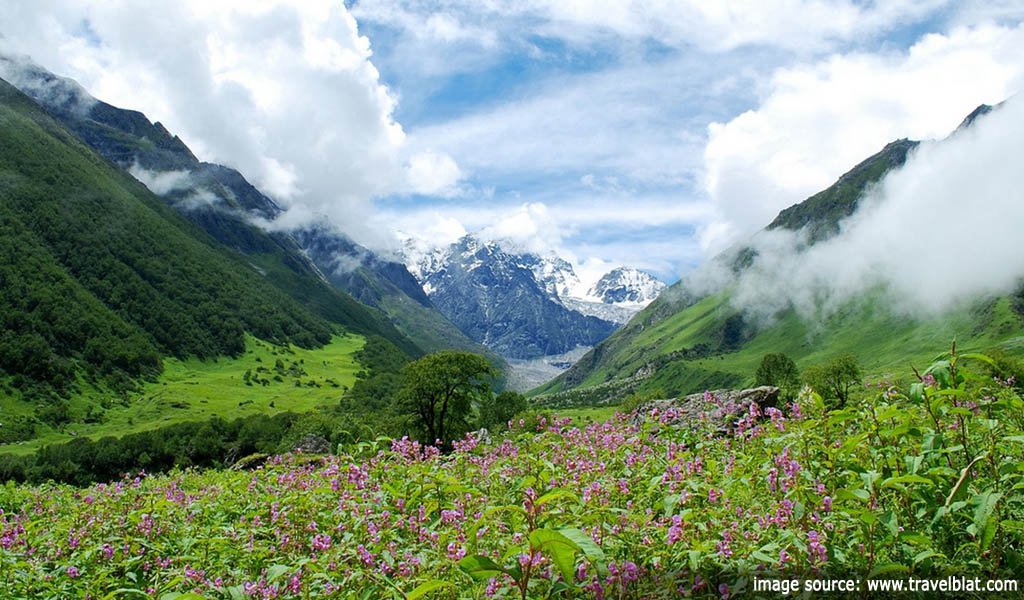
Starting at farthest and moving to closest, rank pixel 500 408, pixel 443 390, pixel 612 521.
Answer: pixel 500 408 < pixel 443 390 < pixel 612 521

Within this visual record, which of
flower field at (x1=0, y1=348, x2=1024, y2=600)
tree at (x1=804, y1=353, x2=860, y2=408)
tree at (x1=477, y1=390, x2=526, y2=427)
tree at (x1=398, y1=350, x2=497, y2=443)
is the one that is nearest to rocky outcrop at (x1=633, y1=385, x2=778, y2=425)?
flower field at (x1=0, y1=348, x2=1024, y2=600)

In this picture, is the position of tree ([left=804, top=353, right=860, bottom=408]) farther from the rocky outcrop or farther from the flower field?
the flower field

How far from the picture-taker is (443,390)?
70812mm

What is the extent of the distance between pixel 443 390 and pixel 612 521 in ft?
216

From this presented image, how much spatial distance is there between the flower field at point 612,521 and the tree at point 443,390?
58827mm

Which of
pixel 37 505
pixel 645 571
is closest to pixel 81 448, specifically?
pixel 37 505

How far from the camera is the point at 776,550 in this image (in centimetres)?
544

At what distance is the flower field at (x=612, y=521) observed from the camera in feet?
17.1

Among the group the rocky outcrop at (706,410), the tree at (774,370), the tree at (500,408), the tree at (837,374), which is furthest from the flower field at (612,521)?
the tree at (774,370)

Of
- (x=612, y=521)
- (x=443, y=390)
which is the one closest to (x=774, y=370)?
(x=443, y=390)

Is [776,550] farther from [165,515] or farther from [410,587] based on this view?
[165,515]

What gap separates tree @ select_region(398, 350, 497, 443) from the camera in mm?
70500

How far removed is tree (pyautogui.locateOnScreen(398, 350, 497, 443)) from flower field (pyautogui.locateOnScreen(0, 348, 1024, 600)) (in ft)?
193

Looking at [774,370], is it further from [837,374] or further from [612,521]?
[612,521]
